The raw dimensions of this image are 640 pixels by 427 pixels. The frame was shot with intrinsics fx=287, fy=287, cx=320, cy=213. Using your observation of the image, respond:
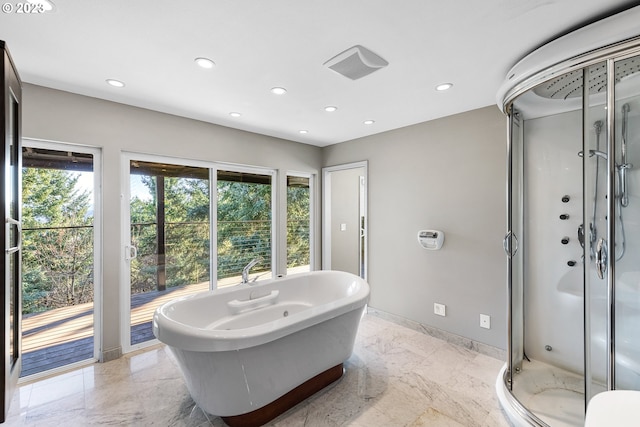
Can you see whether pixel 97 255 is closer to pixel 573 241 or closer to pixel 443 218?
pixel 443 218

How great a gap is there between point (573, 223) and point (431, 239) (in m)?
1.11

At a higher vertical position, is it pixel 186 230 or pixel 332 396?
pixel 186 230

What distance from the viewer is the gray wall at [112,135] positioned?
2.23 meters

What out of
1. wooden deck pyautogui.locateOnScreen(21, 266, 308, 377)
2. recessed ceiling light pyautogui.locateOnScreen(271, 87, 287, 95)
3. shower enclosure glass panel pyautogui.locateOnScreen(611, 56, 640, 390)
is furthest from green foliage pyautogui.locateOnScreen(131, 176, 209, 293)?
shower enclosure glass panel pyautogui.locateOnScreen(611, 56, 640, 390)

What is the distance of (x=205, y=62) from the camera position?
6.06 ft

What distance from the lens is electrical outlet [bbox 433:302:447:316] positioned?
295 cm

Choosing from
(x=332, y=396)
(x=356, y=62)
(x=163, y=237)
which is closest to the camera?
(x=356, y=62)

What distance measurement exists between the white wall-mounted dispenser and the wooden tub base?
147 cm

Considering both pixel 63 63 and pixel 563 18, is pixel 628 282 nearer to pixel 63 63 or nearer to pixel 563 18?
pixel 563 18

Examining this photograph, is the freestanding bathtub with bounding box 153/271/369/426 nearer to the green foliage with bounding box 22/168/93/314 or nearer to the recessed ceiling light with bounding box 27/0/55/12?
the green foliage with bounding box 22/168/93/314

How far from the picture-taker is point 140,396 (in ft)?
6.74

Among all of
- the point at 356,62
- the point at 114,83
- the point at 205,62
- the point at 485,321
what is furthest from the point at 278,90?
the point at 485,321

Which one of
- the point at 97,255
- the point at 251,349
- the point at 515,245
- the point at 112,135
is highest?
the point at 112,135

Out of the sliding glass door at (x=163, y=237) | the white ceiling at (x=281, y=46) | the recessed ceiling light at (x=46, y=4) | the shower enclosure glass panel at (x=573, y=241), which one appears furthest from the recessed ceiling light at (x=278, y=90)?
the shower enclosure glass panel at (x=573, y=241)
